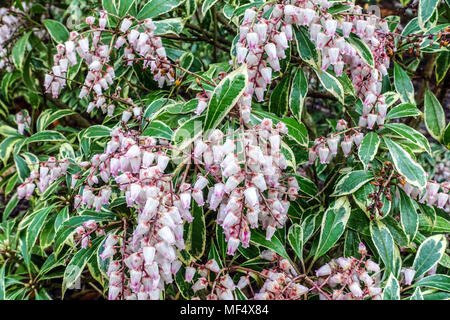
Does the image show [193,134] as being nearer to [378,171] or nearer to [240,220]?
[240,220]

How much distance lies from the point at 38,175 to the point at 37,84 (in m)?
1.11

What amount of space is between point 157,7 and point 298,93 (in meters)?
0.55

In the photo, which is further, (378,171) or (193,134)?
(378,171)

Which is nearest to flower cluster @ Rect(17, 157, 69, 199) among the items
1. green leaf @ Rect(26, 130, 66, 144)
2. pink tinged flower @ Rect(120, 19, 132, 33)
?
green leaf @ Rect(26, 130, 66, 144)

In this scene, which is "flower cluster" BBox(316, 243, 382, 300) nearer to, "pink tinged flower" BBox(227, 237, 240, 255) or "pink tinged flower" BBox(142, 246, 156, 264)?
"pink tinged flower" BBox(227, 237, 240, 255)

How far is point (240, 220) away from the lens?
1003mm

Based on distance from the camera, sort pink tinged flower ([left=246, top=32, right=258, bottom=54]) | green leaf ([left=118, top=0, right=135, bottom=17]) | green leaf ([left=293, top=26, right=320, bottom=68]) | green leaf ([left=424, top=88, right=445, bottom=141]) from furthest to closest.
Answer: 1. green leaf ([left=424, top=88, right=445, bottom=141])
2. green leaf ([left=118, top=0, right=135, bottom=17])
3. green leaf ([left=293, top=26, right=320, bottom=68])
4. pink tinged flower ([left=246, top=32, right=258, bottom=54])

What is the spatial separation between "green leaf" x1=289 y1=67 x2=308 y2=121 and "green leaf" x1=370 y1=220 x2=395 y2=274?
1.37 feet

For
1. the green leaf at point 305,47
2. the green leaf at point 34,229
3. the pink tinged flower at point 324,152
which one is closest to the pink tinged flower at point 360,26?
the green leaf at point 305,47

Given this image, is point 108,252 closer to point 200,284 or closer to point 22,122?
point 200,284

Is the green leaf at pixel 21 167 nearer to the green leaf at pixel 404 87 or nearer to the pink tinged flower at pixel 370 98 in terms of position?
the pink tinged flower at pixel 370 98

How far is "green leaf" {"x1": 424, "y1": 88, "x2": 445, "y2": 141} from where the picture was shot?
1733 millimetres

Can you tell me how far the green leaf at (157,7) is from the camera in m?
1.50
